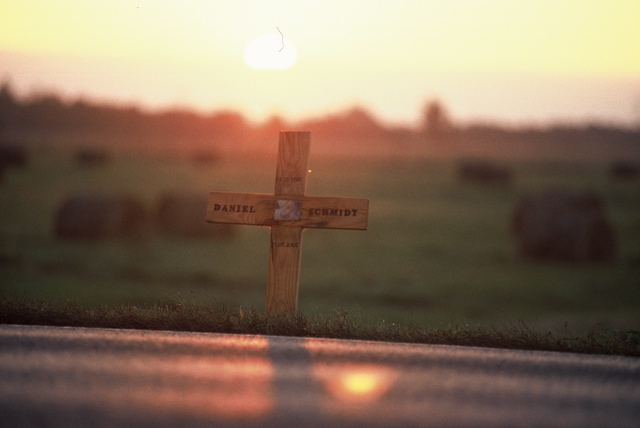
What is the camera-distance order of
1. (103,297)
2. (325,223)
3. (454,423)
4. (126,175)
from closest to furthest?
(454,423), (325,223), (103,297), (126,175)

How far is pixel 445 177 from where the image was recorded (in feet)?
198

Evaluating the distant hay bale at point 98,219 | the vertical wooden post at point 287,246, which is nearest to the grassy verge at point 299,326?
the vertical wooden post at point 287,246

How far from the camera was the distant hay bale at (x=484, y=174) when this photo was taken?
56.4 m

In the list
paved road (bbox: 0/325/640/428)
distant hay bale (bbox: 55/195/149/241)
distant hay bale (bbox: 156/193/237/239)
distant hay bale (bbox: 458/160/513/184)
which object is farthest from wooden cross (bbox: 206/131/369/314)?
distant hay bale (bbox: 458/160/513/184)

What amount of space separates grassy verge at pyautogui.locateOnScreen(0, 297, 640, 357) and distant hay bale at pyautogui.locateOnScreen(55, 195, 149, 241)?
2627cm

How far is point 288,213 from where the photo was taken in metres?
7.61

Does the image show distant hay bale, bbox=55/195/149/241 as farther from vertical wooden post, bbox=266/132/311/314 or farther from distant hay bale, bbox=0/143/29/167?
vertical wooden post, bbox=266/132/311/314

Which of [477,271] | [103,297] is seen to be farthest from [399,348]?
[477,271]

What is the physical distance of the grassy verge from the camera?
21.5ft

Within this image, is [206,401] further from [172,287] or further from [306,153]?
[172,287]

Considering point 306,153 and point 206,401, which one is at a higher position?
point 306,153

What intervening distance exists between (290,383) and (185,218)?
29982mm

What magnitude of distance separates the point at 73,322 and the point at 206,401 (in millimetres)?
2433

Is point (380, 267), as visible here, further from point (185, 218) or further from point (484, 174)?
point (484, 174)
